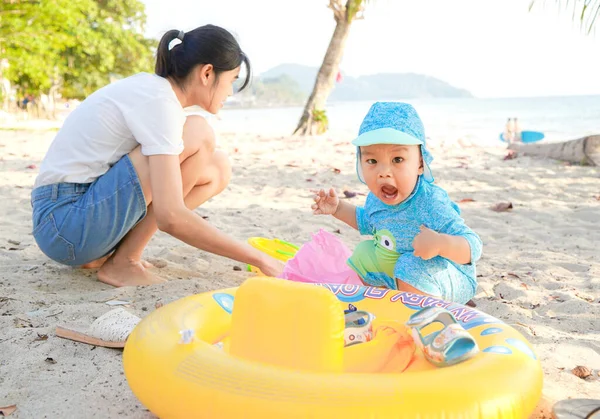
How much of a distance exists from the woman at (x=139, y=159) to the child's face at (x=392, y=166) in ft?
2.07

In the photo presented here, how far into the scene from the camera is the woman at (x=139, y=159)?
2.43m

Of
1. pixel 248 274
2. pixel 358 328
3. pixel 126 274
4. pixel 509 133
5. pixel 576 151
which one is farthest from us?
pixel 509 133

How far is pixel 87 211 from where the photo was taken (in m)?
2.55

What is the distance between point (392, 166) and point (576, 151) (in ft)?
17.4

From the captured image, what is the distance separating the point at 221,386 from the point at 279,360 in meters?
0.25

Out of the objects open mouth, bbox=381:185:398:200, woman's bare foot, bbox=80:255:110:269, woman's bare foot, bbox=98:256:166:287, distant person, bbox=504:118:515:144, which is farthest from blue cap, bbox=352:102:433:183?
distant person, bbox=504:118:515:144

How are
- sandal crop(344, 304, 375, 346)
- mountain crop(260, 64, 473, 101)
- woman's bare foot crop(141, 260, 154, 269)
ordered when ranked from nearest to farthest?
1. sandal crop(344, 304, 375, 346)
2. woman's bare foot crop(141, 260, 154, 269)
3. mountain crop(260, 64, 473, 101)

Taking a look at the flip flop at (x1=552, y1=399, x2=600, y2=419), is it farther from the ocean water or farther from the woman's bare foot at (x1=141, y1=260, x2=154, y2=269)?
the ocean water

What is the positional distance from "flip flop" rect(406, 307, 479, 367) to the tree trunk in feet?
29.1

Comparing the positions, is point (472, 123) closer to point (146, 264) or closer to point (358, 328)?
point (146, 264)

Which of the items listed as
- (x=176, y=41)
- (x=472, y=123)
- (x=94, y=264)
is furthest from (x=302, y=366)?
(x=472, y=123)

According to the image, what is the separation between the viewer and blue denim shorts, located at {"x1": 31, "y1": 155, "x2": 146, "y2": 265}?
2.54m

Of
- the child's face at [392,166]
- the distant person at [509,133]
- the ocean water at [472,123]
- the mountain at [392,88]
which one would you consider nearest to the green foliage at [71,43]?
the ocean water at [472,123]

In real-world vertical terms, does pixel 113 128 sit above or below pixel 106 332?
above
